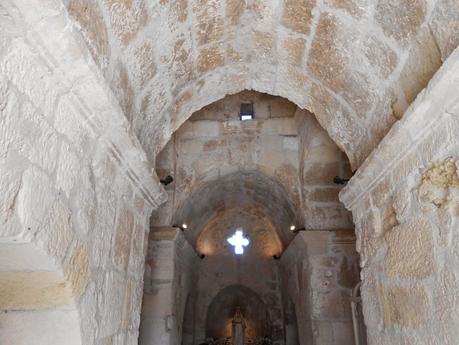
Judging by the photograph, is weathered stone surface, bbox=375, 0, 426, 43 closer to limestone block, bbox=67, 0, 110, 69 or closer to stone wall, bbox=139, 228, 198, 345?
limestone block, bbox=67, 0, 110, 69

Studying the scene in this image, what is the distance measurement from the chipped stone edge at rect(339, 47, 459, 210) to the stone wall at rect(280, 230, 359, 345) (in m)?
2.14

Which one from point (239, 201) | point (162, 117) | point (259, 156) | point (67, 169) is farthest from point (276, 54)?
point (239, 201)

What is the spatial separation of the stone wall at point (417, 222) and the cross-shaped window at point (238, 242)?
511 cm

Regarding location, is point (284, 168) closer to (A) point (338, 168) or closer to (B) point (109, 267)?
(A) point (338, 168)

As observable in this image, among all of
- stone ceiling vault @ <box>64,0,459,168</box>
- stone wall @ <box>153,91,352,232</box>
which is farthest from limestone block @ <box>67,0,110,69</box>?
stone wall @ <box>153,91,352,232</box>

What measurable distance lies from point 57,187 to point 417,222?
4.44 feet

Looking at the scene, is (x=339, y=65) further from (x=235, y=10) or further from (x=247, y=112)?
(x=247, y=112)

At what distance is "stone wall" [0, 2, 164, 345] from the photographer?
955 mm

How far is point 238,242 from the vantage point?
7.15 m

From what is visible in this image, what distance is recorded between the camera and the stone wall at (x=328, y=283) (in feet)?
12.6

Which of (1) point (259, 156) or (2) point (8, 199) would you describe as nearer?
(2) point (8, 199)

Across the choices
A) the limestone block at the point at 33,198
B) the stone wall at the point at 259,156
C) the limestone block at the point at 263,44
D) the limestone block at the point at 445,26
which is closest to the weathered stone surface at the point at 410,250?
the limestone block at the point at 445,26

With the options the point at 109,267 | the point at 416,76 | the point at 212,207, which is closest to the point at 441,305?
the point at 416,76

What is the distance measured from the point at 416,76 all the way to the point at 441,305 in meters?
0.90
